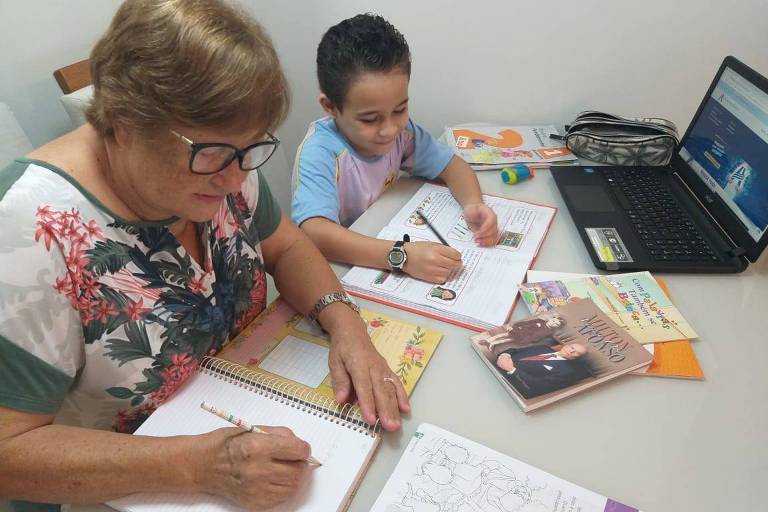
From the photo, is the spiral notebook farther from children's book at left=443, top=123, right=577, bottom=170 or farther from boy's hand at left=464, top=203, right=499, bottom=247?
children's book at left=443, top=123, right=577, bottom=170

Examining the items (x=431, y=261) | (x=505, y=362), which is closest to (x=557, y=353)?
(x=505, y=362)

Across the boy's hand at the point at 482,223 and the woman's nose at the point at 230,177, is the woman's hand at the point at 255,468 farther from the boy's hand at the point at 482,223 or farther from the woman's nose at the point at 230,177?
the boy's hand at the point at 482,223

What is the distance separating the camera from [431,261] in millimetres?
1021

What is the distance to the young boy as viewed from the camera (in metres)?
1.07

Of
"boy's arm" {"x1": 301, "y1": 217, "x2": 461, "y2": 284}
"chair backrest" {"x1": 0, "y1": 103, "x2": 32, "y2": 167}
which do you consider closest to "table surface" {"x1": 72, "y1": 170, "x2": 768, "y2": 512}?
"boy's arm" {"x1": 301, "y1": 217, "x2": 461, "y2": 284}

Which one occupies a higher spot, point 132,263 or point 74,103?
point 74,103

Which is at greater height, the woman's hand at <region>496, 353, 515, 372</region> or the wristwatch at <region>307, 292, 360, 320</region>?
the wristwatch at <region>307, 292, 360, 320</region>

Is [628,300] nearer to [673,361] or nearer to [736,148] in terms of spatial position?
[673,361]

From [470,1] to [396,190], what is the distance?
0.73m

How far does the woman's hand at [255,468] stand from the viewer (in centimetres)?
59

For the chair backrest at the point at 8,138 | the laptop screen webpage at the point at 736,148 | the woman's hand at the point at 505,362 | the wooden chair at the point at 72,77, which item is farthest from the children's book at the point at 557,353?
the wooden chair at the point at 72,77

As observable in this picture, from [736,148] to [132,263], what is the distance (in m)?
1.24

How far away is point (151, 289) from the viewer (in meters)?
0.74

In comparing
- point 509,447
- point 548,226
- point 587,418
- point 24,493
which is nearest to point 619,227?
point 548,226
